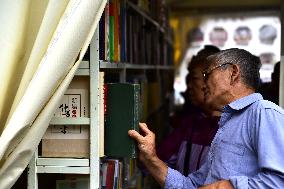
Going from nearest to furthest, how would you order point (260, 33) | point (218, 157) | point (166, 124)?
point (218, 157) → point (166, 124) → point (260, 33)

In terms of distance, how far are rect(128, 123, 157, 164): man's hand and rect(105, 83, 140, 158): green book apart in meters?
0.03

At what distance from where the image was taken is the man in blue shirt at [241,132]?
65.1 inches

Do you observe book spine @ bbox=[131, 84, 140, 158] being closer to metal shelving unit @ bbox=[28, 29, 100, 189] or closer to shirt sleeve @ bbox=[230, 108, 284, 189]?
metal shelving unit @ bbox=[28, 29, 100, 189]

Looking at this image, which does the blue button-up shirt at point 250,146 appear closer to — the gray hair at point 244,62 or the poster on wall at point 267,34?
the gray hair at point 244,62

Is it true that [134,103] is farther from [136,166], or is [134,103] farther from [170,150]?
[136,166]

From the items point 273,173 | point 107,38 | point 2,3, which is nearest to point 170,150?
point 107,38

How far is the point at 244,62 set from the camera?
194 centimetres

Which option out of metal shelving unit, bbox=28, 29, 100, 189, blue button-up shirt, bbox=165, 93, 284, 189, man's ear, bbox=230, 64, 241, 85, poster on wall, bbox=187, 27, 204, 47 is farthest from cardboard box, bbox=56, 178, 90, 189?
poster on wall, bbox=187, 27, 204, 47

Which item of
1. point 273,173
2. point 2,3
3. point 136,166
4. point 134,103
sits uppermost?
point 2,3

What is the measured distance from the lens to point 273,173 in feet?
5.39

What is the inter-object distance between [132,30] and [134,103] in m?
1.28

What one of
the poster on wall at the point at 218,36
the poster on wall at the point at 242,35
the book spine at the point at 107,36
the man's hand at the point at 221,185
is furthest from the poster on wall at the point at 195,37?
the man's hand at the point at 221,185

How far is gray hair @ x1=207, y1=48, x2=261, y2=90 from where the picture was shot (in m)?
1.94

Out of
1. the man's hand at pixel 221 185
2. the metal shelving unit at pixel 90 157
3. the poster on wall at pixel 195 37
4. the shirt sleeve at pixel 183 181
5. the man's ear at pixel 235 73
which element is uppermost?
the poster on wall at pixel 195 37
